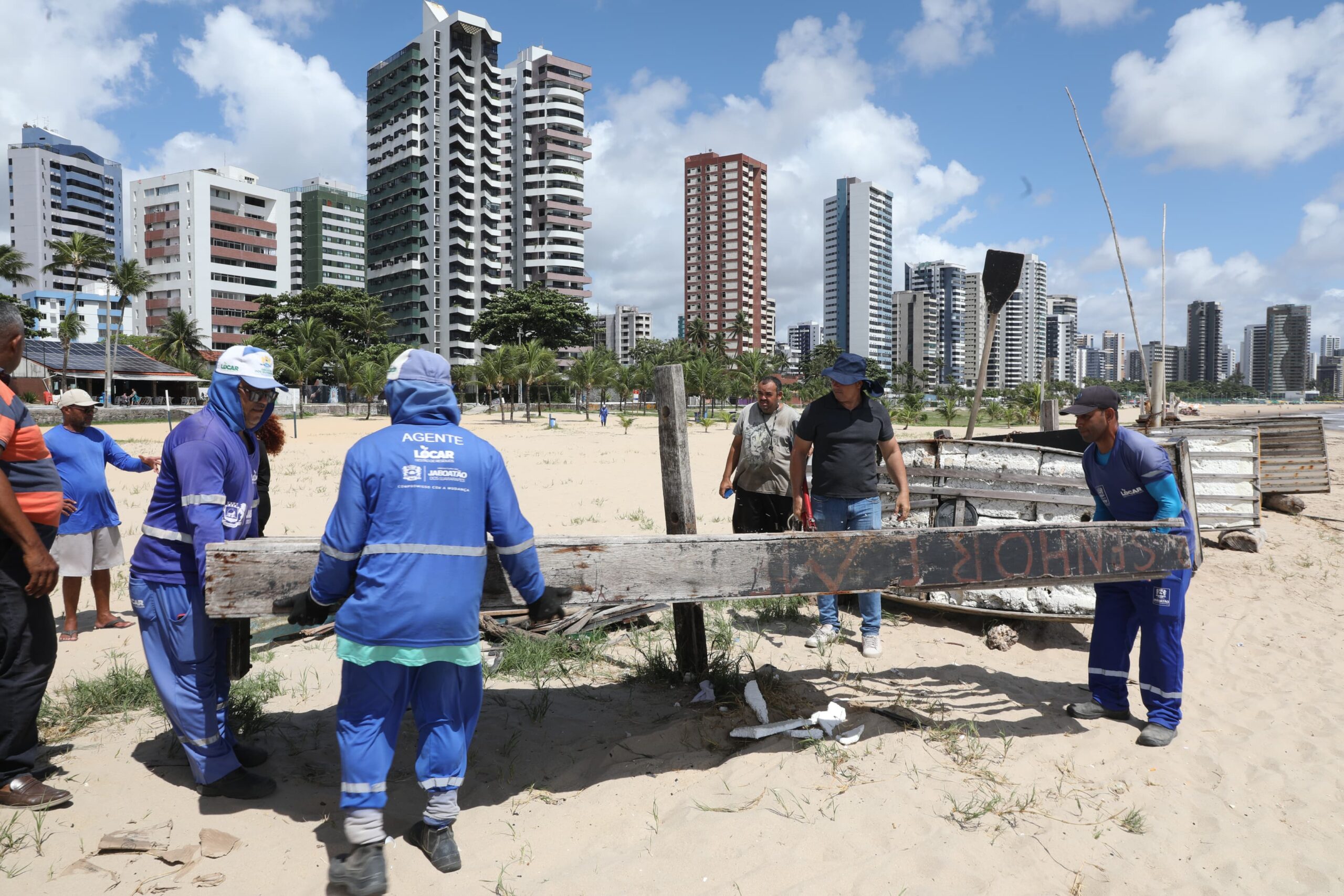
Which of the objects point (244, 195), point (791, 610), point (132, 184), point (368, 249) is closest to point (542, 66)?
point (368, 249)

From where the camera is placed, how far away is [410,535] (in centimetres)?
249

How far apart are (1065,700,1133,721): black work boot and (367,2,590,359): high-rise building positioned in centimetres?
7915

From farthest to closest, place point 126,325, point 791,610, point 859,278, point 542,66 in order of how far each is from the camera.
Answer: point 859,278 → point 126,325 → point 542,66 → point 791,610

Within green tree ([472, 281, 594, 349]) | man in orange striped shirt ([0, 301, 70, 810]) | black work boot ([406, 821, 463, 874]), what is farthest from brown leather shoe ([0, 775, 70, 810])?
green tree ([472, 281, 594, 349])

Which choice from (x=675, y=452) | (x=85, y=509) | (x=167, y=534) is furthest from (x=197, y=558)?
(x=85, y=509)

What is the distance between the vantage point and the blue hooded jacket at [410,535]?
2488 mm

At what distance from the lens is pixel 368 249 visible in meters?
89.2

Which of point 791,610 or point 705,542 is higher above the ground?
point 705,542

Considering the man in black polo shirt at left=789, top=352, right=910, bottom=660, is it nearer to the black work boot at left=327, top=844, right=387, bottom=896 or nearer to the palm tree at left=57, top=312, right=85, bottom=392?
the black work boot at left=327, top=844, right=387, bottom=896

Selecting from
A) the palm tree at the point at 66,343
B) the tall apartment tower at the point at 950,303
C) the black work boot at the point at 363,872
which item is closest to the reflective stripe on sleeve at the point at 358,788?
the black work boot at the point at 363,872

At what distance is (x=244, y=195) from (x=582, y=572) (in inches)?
4336

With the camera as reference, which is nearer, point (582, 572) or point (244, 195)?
point (582, 572)

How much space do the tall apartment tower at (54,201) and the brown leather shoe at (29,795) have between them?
134846mm

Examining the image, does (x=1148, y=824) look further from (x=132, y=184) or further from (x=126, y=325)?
(x=126, y=325)
